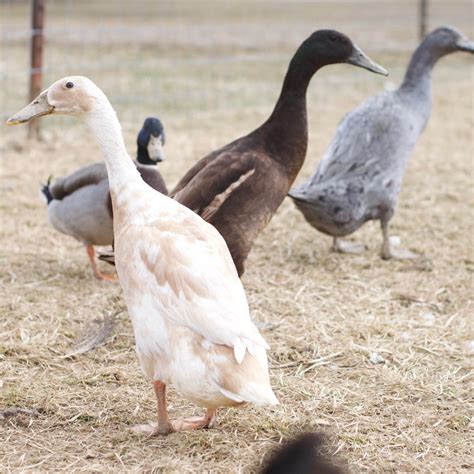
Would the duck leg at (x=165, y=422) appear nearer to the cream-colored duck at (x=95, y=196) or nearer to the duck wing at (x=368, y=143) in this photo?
the cream-colored duck at (x=95, y=196)

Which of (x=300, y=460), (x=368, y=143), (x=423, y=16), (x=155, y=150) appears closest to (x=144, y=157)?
(x=155, y=150)

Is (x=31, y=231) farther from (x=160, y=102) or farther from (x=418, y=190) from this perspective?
(x=160, y=102)

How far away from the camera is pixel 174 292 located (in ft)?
9.30

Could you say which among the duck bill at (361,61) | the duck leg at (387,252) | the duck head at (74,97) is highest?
the duck bill at (361,61)

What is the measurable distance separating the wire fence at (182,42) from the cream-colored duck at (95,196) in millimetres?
3175

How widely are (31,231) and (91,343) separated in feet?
5.73

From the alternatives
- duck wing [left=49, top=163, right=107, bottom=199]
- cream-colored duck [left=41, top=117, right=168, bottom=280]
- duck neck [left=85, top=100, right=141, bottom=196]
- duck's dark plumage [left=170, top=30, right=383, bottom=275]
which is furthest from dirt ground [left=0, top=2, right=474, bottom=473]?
Result: duck neck [left=85, top=100, right=141, bottom=196]

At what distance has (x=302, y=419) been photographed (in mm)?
3207

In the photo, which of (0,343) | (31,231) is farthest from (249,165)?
(31,231)

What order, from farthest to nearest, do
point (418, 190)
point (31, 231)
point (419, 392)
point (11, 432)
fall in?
point (418, 190) → point (31, 231) → point (419, 392) → point (11, 432)

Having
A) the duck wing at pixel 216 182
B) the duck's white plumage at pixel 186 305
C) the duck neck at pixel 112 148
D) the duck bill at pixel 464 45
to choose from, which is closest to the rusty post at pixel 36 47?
the duck bill at pixel 464 45

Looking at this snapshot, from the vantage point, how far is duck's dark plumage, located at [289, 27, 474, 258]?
16.0 feet

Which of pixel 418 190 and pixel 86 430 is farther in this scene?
A: pixel 418 190

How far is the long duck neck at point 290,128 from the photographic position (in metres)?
4.14
